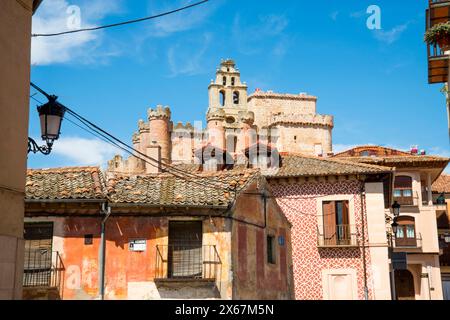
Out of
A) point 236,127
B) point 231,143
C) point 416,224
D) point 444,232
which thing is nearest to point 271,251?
point 416,224

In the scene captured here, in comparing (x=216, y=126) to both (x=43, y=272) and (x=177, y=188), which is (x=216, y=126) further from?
(x=43, y=272)

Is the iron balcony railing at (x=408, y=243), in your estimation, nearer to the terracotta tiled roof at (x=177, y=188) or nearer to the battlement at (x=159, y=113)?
the terracotta tiled roof at (x=177, y=188)

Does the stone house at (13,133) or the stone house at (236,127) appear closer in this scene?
the stone house at (13,133)

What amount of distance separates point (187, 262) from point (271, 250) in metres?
4.46

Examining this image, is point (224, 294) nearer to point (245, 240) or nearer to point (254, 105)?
point (245, 240)

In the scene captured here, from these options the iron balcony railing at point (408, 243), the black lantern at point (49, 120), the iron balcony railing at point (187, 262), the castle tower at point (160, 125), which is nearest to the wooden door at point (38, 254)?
the iron balcony railing at point (187, 262)

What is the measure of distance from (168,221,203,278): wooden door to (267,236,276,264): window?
384 centimetres

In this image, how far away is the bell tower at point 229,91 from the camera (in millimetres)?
80625

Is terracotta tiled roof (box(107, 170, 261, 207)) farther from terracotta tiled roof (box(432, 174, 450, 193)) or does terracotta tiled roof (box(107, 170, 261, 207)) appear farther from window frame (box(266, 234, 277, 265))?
terracotta tiled roof (box(432, 174, 450, 193))

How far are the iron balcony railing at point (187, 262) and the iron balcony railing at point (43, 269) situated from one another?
278 cm

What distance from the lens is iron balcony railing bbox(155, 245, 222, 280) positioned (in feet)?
58.0

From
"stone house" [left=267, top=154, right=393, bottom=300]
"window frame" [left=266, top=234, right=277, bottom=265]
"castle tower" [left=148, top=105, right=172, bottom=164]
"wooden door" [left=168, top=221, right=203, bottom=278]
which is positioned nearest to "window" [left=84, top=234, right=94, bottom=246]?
"wooden door" [left=168, top=221, right=203, bottom=278]

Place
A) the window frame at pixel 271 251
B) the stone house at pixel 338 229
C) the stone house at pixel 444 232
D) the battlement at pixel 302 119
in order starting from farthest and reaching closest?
1. the battlement at pixel 302 119
2. the stone house at pixel 444 232
3. the stone house at pixel 338 229
4. the window frame at pixel 271 251
